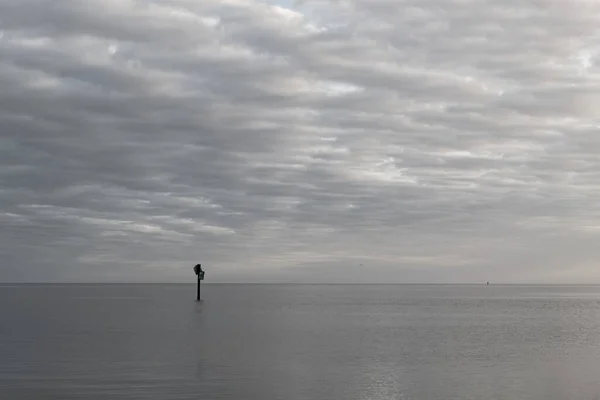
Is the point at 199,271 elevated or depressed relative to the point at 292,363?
elevated

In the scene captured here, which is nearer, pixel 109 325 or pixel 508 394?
pixel 508 394

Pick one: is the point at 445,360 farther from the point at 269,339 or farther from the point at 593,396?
the point at 269,339

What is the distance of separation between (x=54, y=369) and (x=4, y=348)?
1278 cm

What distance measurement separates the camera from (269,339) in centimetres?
5906

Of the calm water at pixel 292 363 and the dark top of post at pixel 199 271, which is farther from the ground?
the dark top of post at pixel 199 271

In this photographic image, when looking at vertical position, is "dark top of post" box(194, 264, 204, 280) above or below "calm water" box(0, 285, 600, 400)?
above

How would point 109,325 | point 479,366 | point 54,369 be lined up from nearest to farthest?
1. point 54,369
2. point 479,366
3. point 109,325

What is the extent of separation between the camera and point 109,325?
7469cm

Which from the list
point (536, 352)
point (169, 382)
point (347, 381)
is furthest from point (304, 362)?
point (536, 352)

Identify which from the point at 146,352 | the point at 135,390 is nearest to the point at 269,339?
the point at 146,352

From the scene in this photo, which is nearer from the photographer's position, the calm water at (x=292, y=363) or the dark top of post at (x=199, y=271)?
the calm water at (x=292, y=363)

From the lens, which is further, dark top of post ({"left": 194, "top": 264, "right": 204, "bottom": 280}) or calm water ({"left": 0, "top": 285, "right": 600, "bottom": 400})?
dark top of post ({"left": 194, "top": 264, "right": 204, "bottom": 280})

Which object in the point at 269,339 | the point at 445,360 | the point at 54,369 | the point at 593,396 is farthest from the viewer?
the point at 269,339

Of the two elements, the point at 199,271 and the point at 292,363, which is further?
the point at 199,271
